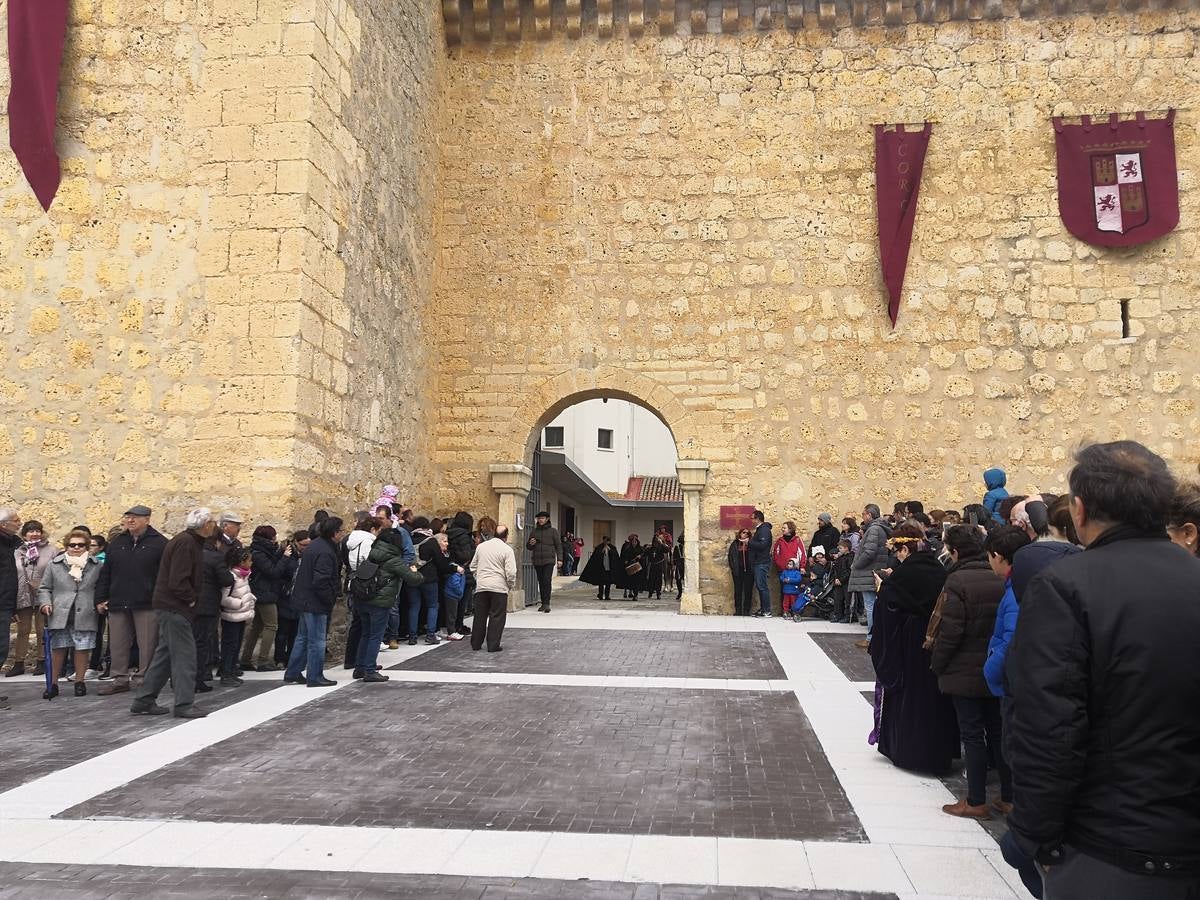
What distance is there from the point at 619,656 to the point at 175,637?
3877 mm

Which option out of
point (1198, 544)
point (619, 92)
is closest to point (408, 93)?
point (619, 92)

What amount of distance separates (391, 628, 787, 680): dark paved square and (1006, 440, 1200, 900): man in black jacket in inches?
215

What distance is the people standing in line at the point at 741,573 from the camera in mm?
11820

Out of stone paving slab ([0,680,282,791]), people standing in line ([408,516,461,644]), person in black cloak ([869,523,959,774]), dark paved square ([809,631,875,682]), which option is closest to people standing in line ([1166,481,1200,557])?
person in black cloak ([869,523,959,774])

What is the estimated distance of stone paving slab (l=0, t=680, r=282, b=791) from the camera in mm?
4711

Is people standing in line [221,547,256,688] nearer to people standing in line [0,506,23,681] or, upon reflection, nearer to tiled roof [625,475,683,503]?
people standing in line [0,506,23,681]

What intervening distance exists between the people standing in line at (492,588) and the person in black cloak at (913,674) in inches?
173

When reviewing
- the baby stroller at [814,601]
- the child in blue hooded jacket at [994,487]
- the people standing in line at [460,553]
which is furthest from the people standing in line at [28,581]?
the baby stroller at [814,601]

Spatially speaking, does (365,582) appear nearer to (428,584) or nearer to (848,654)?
(428,584)

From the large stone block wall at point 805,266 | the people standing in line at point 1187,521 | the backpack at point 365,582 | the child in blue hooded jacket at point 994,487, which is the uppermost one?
the large stone block wall at point 805,266

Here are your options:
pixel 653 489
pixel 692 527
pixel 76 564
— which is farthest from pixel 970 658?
pixel 653 489

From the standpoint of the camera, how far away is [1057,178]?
12047 mm

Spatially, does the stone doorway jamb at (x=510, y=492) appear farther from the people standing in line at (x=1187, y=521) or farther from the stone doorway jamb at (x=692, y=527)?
the people standing in line at (x=1187, y=521)

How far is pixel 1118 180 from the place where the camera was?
11.8 metres
